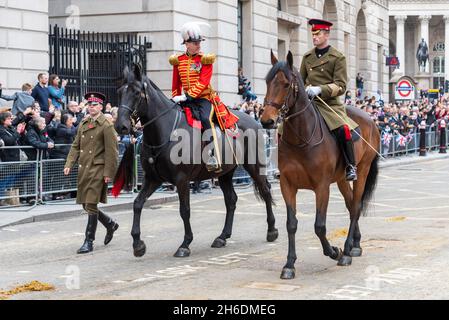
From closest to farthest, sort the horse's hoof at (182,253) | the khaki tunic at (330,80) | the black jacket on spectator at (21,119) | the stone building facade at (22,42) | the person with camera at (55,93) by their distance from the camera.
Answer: the khaki tunic at (330,80), the horse's hoof at (182,253), the black jacket on spectator at (21,119), the person with camera at (55,93), the stone building facade at (22,42)

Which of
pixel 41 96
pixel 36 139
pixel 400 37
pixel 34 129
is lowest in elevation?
pixel 36 139

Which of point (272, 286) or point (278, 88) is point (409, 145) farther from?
point (272, 286)

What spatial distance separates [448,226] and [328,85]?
164 inches

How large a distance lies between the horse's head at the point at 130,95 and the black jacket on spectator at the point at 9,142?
6.30 m

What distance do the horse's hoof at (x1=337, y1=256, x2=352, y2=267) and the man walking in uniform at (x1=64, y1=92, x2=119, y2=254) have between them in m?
3.43

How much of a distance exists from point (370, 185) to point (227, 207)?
2167 millimetres

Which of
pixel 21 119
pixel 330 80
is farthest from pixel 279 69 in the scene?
pixel 21 119

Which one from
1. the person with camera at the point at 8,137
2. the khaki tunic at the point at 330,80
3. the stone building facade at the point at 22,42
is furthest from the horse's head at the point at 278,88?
the stone building facade at the point at 22,42

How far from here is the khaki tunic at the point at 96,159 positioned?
11.5m

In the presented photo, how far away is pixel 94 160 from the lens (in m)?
11.6

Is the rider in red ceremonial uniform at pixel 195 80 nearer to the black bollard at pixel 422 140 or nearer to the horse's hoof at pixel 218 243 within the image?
the horse's hoof at pixel 218 243

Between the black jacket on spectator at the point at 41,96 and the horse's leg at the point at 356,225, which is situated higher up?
the black jacket on spectator at the point at 41,96

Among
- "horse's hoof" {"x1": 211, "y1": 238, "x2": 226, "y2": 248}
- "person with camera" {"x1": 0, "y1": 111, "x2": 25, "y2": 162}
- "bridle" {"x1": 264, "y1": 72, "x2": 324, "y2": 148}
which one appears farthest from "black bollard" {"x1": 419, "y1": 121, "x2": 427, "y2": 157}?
"bridle" {"x1": 264, "y1": 72, "x2": 324, "y2": 148}
